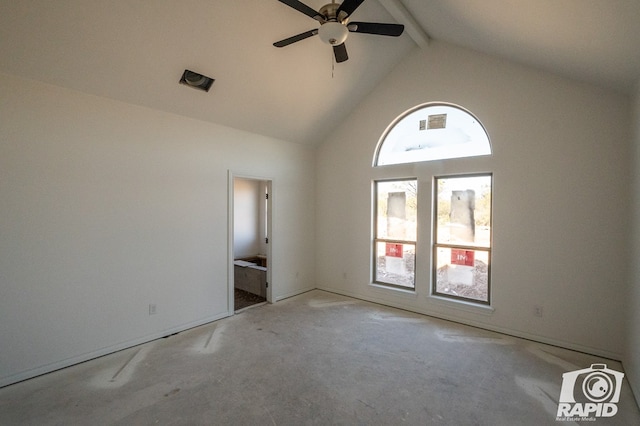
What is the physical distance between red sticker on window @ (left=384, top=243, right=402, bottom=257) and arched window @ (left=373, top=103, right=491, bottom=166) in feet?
4.44

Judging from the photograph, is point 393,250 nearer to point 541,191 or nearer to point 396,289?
point 396,289

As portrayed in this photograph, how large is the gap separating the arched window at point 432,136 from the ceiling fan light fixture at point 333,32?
2395 mm

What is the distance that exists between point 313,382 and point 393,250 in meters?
2.63

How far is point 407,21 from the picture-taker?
3352 millimetres

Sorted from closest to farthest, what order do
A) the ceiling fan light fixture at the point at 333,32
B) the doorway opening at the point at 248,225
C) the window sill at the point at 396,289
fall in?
the ceiling fan light fixture at the point at 333,32
the window sill at the point at 396,289
the doorway opening at the point at 248,225

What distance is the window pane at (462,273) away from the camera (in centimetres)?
379

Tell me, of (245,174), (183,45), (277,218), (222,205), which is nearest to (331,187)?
(277,218)

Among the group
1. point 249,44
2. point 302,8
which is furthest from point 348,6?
point 249,44

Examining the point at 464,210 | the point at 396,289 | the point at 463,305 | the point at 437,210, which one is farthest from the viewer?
the point at 396,289

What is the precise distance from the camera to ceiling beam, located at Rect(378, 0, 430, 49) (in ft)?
10.0

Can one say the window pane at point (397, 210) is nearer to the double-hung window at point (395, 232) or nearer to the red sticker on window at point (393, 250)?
the double-hung window at point (395, 232)

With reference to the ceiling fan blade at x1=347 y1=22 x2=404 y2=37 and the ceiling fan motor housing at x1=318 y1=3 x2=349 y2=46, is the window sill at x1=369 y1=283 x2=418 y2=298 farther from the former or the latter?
the ceiling fan motor housing at x1=318 y1=3 x2=349 y2=46

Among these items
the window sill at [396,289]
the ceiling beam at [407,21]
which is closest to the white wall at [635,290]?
the window sill at [396,289]

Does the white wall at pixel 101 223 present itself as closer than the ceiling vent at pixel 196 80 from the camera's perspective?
Yes
